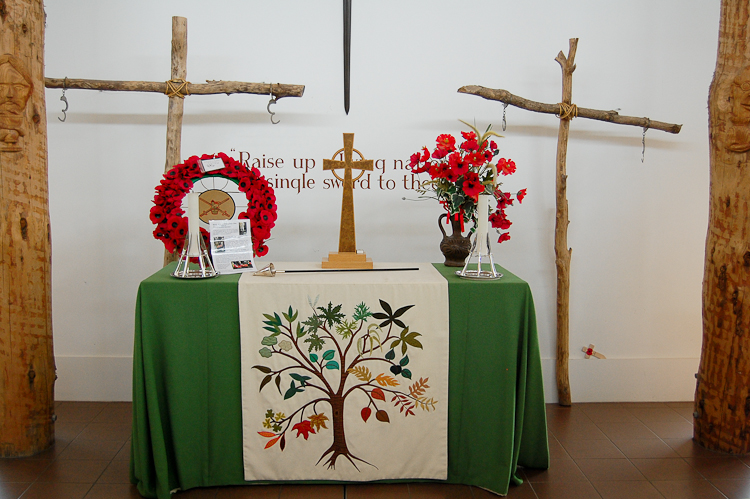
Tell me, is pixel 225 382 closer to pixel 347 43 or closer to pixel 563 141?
pixel 347 43

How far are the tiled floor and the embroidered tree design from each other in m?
0.30

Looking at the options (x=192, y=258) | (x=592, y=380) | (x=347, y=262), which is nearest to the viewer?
(x=192, y=258)

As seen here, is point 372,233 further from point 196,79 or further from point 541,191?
point 196,79

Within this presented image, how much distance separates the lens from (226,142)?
3.20 m

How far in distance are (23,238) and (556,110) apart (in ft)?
8.74

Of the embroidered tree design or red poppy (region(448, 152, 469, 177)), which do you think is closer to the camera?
the embroidered tree design

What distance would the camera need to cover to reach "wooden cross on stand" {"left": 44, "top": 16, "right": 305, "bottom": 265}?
113 inches

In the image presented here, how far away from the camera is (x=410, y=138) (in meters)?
3.24

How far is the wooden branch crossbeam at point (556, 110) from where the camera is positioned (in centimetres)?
291

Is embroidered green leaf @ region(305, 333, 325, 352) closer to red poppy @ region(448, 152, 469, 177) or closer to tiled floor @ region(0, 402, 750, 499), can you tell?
tiled floor @ region(0, 402, 750, 499)

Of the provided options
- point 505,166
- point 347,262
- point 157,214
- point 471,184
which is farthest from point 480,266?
point 157,214

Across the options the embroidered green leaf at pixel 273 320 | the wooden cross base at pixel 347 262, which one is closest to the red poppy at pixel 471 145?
the wooden cross base at pixel 347 262

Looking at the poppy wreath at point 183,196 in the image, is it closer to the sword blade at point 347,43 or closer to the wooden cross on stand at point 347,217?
the wooden cross on stand at point 347,217

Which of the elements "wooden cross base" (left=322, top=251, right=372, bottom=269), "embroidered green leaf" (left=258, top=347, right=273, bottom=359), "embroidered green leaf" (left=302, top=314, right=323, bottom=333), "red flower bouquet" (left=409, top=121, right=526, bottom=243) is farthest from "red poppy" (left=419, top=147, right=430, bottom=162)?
"embroidered green leaf" (left=258, top=347, right=273, bottom=359)
